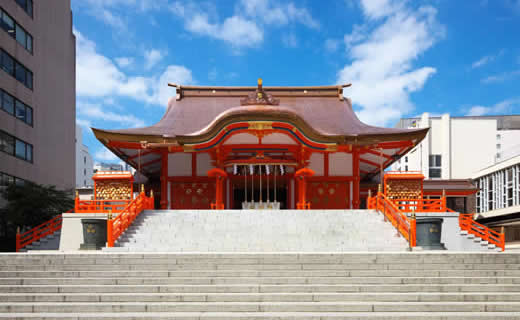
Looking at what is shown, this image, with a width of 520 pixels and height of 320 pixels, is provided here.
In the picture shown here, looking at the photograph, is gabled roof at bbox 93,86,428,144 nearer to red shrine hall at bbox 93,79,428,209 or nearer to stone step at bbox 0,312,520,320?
red shrine hall at bbox 93,79,428,209

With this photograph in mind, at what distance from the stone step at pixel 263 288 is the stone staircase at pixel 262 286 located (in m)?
0.02

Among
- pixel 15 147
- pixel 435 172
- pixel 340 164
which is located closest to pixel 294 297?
pixel 340 164

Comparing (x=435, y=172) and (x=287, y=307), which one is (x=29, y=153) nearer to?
(x=287, y=307)

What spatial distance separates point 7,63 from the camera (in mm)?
24844

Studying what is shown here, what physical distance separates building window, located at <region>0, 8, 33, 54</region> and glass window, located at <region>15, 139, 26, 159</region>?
5.97 metres

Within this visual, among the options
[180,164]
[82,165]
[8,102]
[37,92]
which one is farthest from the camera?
[82,165]

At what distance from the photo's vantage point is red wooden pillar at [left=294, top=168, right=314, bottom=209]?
1919cm

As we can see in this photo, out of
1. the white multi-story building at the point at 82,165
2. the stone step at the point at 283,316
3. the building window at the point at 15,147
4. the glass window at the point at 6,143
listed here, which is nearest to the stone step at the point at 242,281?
the stone step at the point at 283,316

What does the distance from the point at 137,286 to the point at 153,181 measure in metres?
16.5

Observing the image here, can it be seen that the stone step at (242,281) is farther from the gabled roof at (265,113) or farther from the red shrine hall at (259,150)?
the gabled roof at (265,113)

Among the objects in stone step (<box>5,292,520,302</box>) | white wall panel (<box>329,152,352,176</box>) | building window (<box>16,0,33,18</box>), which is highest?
building window (<box>16,0,33,18</box>)

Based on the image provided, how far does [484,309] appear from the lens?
8289mm

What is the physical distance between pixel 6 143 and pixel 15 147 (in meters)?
0.84

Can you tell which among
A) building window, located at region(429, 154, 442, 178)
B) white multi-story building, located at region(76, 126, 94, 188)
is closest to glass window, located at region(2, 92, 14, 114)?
white multi-story building, located at region(76, 126, 94, 188)
